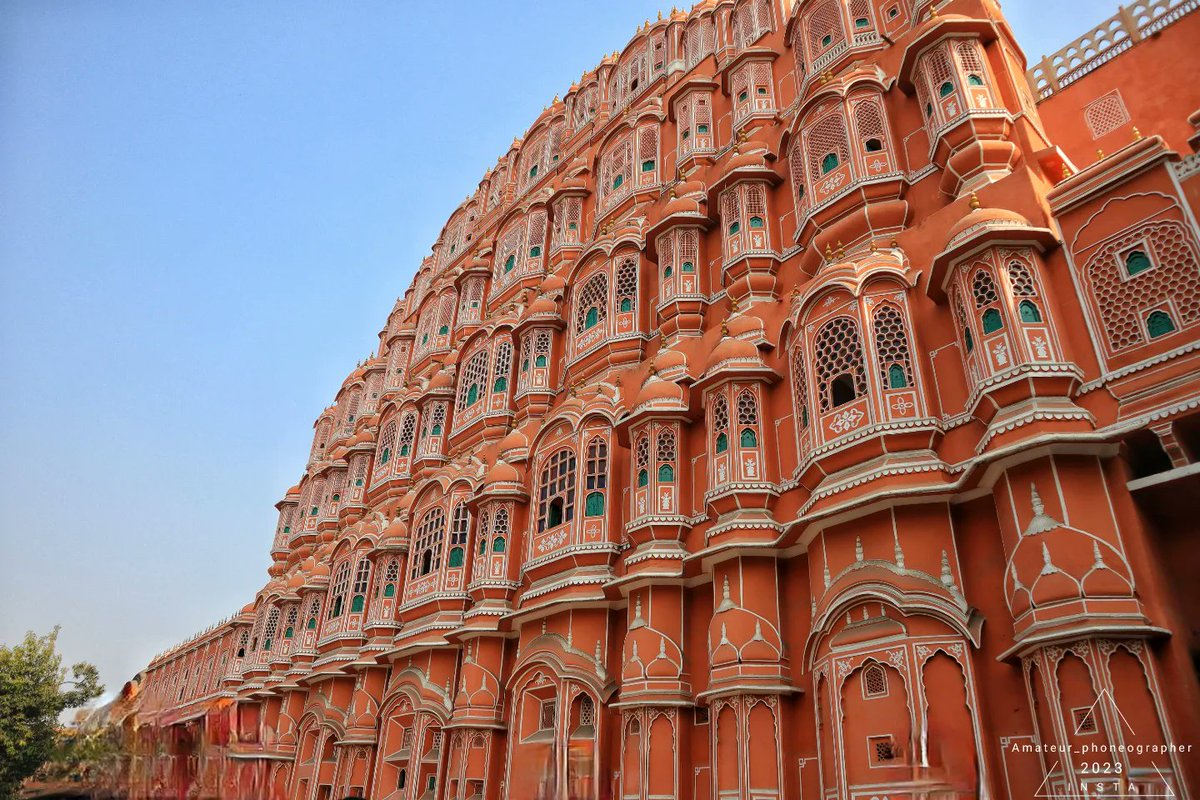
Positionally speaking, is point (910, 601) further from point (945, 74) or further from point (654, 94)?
point (654, 94)

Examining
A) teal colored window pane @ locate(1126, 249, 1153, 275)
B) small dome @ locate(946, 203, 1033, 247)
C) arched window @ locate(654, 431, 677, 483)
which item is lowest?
arched window @ locate(654, 431, 677, 483)

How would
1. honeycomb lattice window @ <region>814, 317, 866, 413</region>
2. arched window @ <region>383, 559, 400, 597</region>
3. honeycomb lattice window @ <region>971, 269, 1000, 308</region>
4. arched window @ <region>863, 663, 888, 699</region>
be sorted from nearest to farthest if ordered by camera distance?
arched window @ <region>863, 663, 888, 699</region> < honeycomb lattice window @ <region>971, 269, 1000, 308</region> < honeycomb lattice window @ <region>814, 317, 866, 413</region> < arched window @ <region>383, 559, 400, 597</region>

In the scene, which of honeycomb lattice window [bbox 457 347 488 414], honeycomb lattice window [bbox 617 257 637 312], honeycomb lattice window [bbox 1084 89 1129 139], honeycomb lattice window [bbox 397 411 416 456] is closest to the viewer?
honeycomb lattice window [bbox 1084 89 1129 139]

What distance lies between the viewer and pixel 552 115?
30.0 m

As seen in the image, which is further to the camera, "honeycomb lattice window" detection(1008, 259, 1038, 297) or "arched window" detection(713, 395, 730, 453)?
"arched window" detection(713, 395, 730, 453)

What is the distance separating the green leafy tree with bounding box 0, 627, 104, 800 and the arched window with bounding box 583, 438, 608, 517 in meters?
20.7

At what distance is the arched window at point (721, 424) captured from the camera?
44.1 feet

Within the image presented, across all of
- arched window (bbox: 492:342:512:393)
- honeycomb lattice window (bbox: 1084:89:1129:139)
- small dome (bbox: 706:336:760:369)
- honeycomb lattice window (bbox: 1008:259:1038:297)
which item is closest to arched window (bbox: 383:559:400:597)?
arched window (bbox: 492:342:512:393)

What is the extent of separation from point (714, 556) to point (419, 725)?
9.11 meters

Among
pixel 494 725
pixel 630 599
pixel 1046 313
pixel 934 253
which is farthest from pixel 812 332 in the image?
pixel 494 725

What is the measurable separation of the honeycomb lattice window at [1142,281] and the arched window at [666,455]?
711 cm

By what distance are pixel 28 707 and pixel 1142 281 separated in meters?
30.9

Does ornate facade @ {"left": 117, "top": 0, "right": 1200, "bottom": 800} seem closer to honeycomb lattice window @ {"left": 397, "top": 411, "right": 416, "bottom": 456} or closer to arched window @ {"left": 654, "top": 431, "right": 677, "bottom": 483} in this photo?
arched window @ {"left": 654, "top": 431, "right": 677, "bottom": 483}

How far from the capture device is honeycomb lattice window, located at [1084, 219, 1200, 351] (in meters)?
9.15
